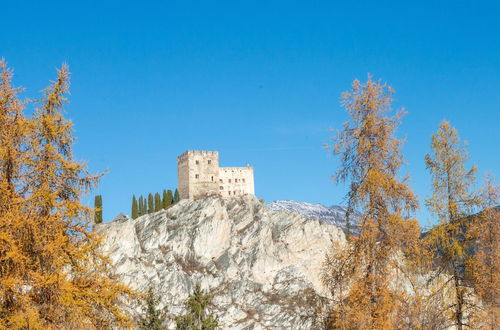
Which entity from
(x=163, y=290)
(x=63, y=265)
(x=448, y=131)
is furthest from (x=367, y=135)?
(x=163, y=290)

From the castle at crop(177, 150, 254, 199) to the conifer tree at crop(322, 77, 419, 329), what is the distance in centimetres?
10863

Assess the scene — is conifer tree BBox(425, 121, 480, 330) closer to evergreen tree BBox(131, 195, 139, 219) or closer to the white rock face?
the white rock face

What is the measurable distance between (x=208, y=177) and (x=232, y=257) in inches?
1009

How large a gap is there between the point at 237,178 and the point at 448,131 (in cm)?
11218

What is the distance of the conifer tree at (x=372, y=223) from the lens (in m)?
19.4

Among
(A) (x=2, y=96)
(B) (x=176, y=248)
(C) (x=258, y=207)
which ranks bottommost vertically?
(A) (x=2, y=96)

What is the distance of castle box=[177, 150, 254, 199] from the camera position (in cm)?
12938

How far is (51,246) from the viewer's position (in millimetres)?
14234

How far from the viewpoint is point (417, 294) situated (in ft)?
64.9

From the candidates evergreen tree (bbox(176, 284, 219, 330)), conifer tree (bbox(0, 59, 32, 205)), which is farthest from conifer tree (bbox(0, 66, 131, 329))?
evergreen tree (bbox(176, 284, 219, 330))

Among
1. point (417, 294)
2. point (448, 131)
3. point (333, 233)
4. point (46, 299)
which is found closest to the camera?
point (46, 299)

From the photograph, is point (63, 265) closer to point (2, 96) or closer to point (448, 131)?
point (2, 96)


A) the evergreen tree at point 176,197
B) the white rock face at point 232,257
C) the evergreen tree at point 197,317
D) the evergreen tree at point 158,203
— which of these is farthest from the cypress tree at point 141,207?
the evergreen tree at point 197,317

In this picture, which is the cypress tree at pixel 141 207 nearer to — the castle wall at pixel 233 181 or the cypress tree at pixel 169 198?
the cypress tree at pixel 169 198
